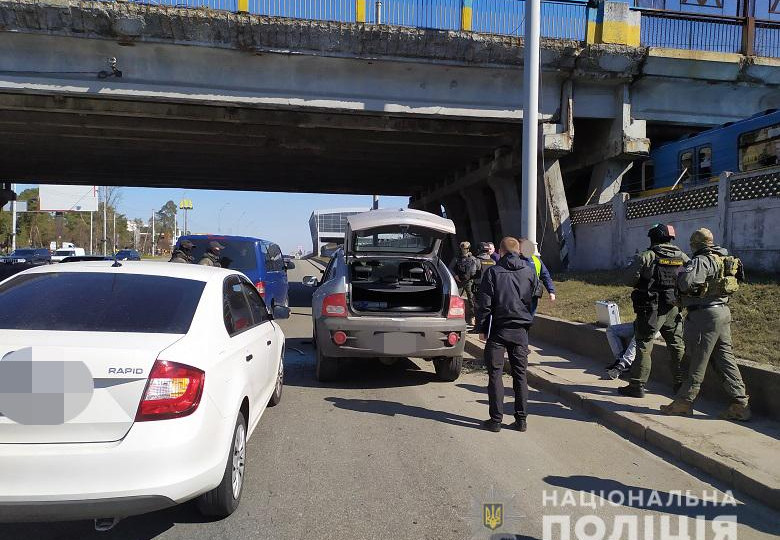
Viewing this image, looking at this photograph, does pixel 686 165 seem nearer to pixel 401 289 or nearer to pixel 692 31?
pixel 692 31

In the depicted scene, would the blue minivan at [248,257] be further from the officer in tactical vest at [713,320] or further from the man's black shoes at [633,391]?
the officer in tactical vest at [713,320]

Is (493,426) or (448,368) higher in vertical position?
(448,368)

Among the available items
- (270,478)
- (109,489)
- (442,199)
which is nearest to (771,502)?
(270,478)

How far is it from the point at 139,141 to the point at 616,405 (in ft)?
58.6

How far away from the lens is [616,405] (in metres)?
6.02

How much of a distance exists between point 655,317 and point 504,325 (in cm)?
179

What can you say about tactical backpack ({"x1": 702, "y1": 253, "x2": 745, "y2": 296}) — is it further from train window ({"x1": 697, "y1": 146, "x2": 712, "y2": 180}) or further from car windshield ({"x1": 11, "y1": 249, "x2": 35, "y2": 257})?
car windshield ({"x1": 11, "y1": 249, "x2": 35, "y2": 257})

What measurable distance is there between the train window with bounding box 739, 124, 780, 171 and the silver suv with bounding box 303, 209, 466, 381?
31.4 feet

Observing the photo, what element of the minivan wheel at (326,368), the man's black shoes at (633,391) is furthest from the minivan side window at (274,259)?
the man's black shoes at (633,391)

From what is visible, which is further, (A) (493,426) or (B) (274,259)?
(B) (274,259)

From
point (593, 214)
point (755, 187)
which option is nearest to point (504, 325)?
point (755, 187)

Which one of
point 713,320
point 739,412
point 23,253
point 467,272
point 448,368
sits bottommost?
point 448,368

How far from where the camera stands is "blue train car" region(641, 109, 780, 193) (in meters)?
12.9

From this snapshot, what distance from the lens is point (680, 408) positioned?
5.54 m
